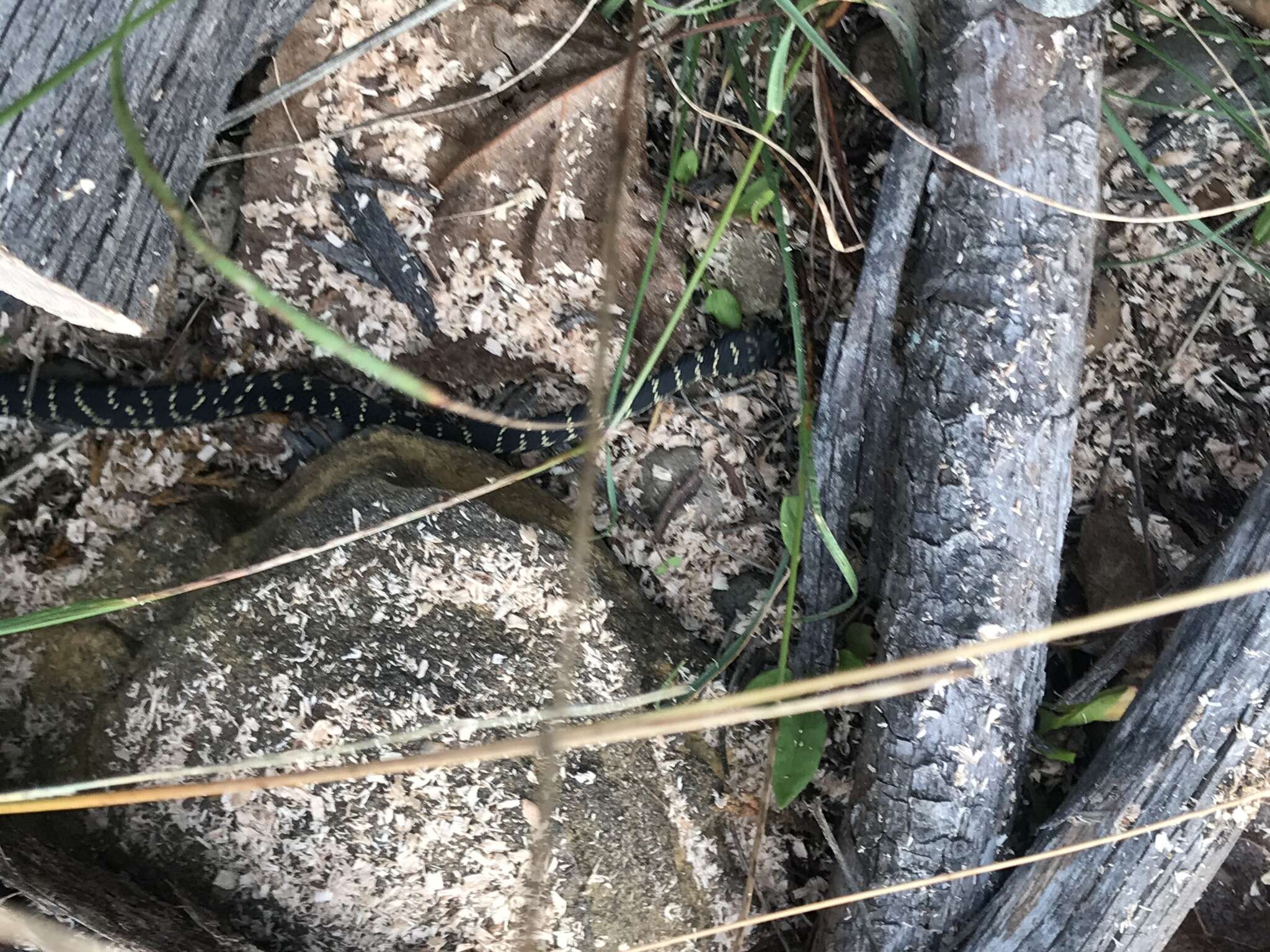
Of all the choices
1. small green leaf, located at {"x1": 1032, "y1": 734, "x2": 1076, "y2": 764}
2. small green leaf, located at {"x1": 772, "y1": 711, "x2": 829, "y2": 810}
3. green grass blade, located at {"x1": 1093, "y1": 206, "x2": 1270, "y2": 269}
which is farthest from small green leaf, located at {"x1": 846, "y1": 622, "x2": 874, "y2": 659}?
green grass blade, located at {"x1": 1093, "y1": 206, "x2": 1270, "y2": 269}

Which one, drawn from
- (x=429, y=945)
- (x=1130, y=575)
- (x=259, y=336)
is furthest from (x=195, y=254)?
(x=1130, y=575)

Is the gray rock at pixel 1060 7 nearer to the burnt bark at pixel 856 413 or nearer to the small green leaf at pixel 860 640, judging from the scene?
the burnt bark at pixel 856 413

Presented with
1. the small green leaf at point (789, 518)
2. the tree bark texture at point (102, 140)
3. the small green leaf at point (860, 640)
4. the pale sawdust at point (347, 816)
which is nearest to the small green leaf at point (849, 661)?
the small green leaf at point (860, 640)

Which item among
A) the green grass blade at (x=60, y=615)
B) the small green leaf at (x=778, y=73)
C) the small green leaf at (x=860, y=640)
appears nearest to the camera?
the green grass blade at (x=60, y=615)

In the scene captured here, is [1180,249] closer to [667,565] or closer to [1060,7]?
[1060,7]

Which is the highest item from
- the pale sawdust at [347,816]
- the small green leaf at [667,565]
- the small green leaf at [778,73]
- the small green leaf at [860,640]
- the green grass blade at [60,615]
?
the small green leaf at [778,73]

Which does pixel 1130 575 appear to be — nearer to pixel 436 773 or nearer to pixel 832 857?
pixel 832 857
